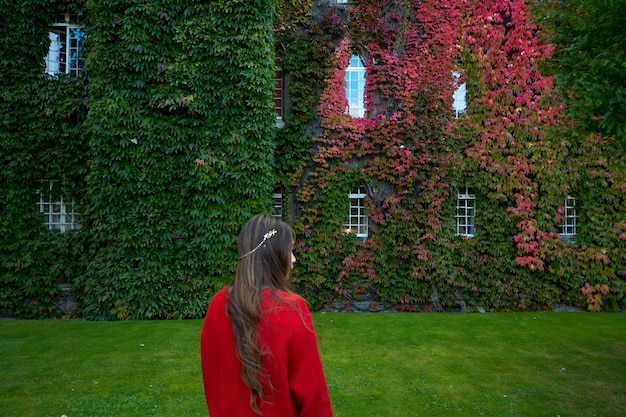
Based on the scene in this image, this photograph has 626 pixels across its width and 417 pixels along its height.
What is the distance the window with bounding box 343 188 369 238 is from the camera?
13.2 metres

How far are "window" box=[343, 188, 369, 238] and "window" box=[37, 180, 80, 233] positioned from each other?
291 inches

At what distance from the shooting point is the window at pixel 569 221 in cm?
1305

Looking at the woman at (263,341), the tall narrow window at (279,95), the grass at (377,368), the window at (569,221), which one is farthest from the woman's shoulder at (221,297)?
the window at (569,221)

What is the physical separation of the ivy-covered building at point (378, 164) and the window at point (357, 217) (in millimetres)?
57

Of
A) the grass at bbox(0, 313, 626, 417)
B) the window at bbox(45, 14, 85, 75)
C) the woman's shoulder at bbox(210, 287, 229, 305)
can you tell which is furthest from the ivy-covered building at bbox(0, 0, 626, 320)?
the woman's shoulder at bbox(210, 287, 229, 305)

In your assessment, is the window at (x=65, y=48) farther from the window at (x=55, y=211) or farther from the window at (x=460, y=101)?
the window at (x=460, y=101)

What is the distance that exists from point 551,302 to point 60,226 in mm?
13424

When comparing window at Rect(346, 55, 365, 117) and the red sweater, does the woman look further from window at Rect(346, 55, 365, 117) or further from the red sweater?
window at Rect(346, 55, 365, 117)

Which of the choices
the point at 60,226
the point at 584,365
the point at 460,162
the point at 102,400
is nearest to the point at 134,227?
the point at 60,226

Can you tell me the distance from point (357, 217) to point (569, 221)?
5.94 m

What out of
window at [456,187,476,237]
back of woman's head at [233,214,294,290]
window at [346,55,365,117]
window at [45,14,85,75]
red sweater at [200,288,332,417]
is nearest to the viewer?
red sweater at [200,288,332,417]

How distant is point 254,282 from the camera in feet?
6.72

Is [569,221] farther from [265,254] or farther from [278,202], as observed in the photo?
[265,254]

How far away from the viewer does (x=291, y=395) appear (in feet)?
6.62
